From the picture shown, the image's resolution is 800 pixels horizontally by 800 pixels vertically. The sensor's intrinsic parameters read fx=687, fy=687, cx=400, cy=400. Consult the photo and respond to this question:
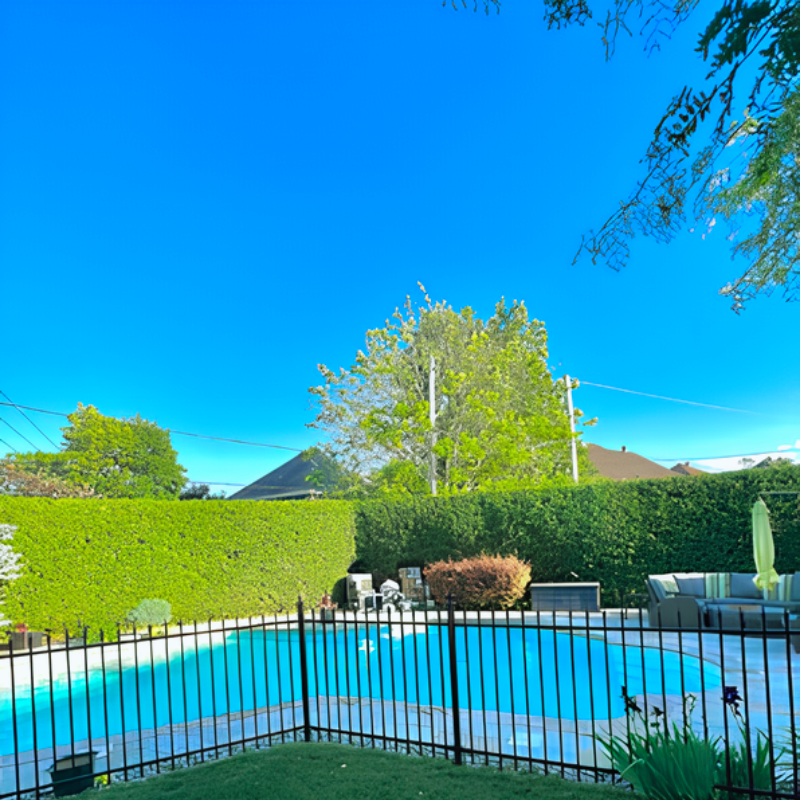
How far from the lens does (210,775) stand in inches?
213

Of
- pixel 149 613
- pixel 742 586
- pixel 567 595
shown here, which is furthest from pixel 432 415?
pixel 742 586

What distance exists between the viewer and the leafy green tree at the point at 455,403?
2277 centimetres

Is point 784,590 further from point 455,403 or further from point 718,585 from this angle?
point 455,403

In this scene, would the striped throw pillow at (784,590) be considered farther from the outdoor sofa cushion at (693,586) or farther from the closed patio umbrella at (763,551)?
the closed patio umbrella at (763,551)

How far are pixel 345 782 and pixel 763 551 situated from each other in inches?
135

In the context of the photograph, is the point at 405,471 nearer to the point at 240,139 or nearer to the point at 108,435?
the point at 240,139

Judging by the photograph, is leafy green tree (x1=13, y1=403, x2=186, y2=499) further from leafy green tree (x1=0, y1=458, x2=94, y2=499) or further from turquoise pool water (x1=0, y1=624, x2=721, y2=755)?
turquoise pool water (x1=0, y1=624, x2=721, y2=755)

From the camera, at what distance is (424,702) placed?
8.99 metres

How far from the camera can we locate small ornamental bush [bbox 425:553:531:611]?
15461 millimetres

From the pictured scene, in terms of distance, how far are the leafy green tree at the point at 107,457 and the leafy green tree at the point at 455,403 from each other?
83.4 feet

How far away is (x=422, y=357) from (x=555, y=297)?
8.76m

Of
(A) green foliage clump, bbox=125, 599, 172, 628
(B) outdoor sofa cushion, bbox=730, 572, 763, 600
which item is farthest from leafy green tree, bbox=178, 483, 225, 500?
(B) outdoor sofa cushion, bbox=730, 572, 763, 600

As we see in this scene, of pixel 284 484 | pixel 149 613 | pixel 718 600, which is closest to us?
pixel 718 600

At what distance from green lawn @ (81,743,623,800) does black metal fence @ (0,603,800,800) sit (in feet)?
0.86
